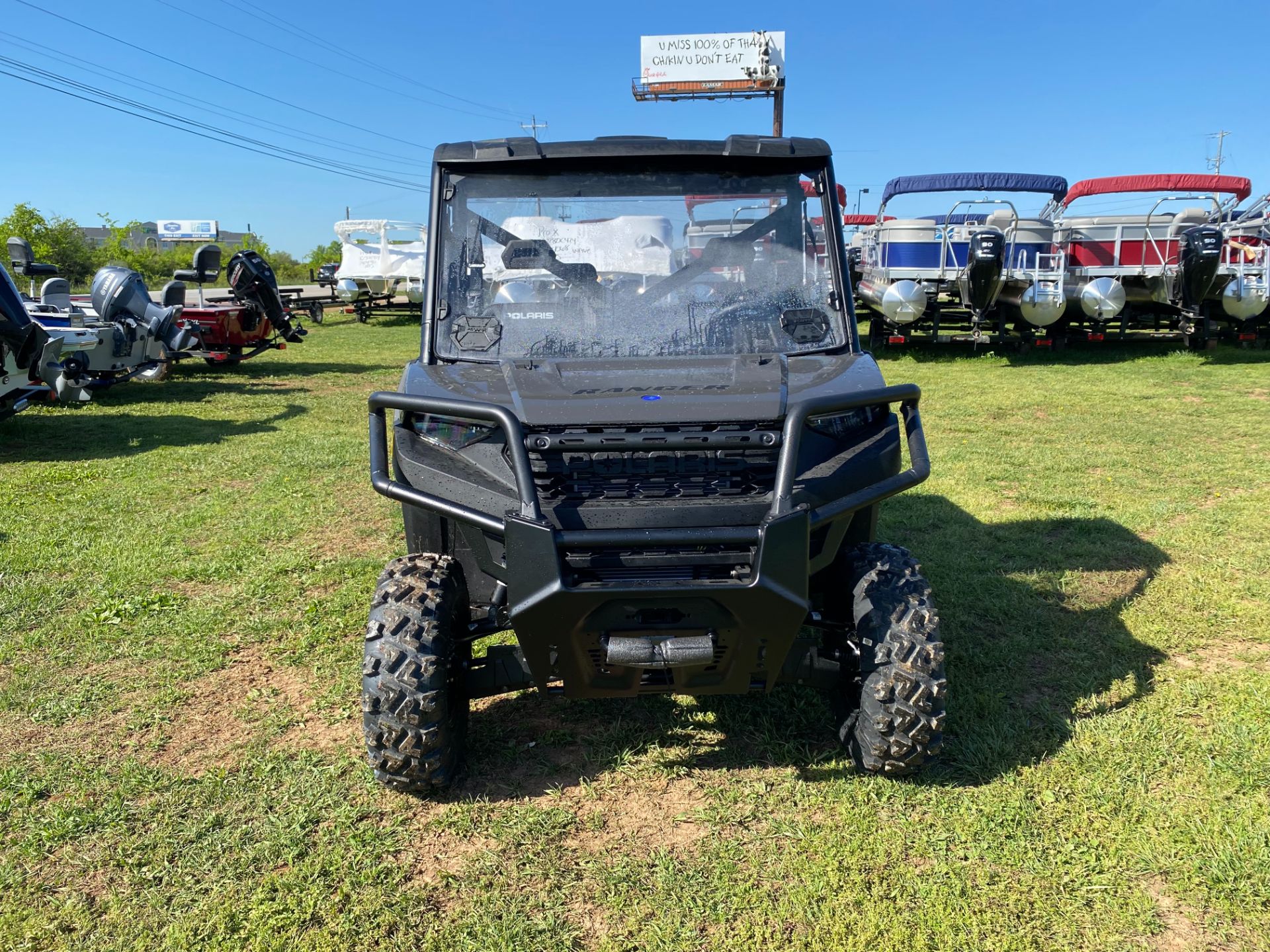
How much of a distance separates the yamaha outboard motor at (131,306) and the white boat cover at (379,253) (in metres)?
10.8

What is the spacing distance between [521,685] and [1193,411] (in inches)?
346

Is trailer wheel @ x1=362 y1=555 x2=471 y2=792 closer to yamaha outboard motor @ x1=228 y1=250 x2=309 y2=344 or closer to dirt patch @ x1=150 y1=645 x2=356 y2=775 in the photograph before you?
dirt patch @ x1=150 y1=645 x2=356 y2=775

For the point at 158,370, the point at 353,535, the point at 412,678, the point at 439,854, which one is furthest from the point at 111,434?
the point at 439,854

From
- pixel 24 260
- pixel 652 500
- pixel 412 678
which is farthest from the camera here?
pixel 24 260

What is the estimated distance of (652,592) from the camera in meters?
2.43

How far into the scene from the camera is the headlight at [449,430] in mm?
2771

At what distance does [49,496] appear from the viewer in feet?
21.2

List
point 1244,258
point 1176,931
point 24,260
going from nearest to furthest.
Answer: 1. point 1176,931
2. point 24,260
3. point 1244,258

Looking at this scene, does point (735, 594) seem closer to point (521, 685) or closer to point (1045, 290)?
point (521, 685)

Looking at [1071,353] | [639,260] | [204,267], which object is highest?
[204,267]

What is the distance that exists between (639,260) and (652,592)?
4.71ft

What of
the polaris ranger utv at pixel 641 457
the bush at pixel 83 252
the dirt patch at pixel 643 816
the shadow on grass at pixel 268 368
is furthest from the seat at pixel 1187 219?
the bush at pixel 83 252

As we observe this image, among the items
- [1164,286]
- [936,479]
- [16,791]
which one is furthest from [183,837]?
[1164,286]

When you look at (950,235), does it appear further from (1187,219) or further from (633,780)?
(633,780)
